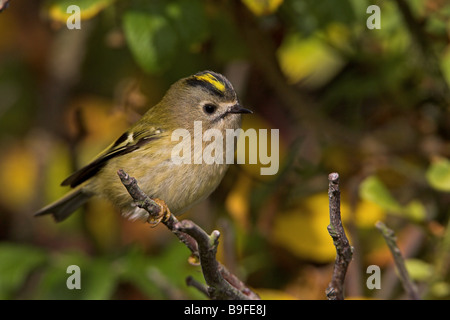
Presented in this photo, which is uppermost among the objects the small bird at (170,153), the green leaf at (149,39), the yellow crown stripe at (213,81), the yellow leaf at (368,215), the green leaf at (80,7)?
the green leaf at (80,7)

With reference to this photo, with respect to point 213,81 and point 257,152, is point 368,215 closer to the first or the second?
point 257,152

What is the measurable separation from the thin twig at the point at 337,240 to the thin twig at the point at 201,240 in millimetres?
256

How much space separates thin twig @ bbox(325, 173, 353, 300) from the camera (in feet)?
4.82

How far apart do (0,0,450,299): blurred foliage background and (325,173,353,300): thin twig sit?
2.17 ft

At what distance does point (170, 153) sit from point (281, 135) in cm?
145

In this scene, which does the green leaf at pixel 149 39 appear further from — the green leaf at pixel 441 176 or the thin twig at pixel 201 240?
the green leaf at pixel 441 176

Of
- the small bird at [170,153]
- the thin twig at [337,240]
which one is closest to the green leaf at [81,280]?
the small bird at [170,153]

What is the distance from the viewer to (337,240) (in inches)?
61.8

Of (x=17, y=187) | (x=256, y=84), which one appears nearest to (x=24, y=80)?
(x=17, y=187)

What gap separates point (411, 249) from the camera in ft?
8.95

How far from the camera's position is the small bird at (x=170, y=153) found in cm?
205

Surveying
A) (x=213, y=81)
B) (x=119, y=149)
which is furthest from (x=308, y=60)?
(x=119, y=149)

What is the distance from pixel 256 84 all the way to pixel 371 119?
0.57 metres

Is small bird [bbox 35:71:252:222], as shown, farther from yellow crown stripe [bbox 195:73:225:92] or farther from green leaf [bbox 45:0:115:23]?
green leaf [bbox 45:0:115:23]
